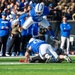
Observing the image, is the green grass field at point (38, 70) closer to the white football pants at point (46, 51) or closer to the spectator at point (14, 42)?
the white football pants at point (46, 51)

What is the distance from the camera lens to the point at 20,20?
19.8m

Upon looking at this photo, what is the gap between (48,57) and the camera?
13367mm

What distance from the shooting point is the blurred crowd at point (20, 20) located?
19.4m

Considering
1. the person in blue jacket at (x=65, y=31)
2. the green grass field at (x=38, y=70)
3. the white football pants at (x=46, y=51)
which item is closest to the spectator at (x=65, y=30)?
the person in blue jacket at (x=65, y=31)

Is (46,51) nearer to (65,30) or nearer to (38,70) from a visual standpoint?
(38,70)

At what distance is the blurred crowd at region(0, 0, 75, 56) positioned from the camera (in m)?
19.4

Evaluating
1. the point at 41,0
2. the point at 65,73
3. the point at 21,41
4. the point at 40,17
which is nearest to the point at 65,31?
the point at 21,41

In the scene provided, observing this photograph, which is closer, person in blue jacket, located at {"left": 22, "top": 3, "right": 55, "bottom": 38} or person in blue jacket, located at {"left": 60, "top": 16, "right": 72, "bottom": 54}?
person in blue jacket, located at {"left": 22, "top": 3, "right": 55, "bottom": 38}

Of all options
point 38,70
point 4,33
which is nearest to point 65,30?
point 4,33

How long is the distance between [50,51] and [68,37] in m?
7.46

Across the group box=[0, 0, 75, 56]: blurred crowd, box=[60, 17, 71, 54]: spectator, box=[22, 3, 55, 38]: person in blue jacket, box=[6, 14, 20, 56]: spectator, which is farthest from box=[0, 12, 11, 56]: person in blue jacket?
box=[22, 3, 55, 38]: person in blue jacket

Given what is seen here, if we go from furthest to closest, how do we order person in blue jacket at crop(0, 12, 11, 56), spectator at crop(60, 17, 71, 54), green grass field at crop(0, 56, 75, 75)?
1. spectator at crop(60, 17, 71, 54)
2. person in blue jacket at crop(0, 12, 11, 56)
3. green grass field at crop(0, 56, 75, 75)

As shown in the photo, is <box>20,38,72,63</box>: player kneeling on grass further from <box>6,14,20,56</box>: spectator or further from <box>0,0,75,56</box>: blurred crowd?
<box>6,14,20,56</box>: spectator

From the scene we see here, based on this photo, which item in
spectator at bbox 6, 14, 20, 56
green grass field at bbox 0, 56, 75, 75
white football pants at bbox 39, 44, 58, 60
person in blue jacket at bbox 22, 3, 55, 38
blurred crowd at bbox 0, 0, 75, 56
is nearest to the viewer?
green grass field at bbox 0, 56, 75, 75
